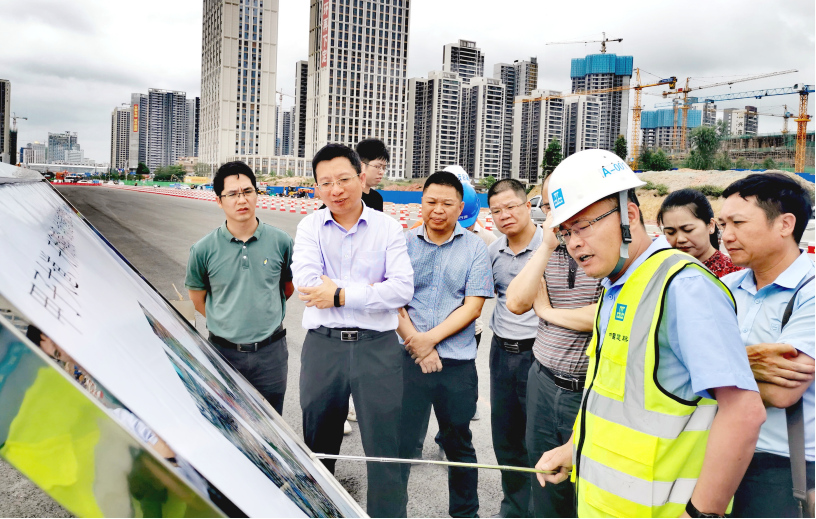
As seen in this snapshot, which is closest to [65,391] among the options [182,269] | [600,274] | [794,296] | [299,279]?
[600,274]

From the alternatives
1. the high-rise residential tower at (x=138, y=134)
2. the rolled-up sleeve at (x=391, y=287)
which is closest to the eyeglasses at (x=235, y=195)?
the rolled-up sleeve at (x=391, y=287)

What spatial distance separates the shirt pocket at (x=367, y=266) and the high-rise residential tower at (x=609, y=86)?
79609 millimetres

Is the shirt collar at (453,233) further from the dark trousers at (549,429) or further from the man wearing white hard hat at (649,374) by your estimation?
the man wearing white hard hat at (649,374)

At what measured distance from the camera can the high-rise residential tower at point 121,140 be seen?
54306 millimetres

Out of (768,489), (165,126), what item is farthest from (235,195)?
(165,126)

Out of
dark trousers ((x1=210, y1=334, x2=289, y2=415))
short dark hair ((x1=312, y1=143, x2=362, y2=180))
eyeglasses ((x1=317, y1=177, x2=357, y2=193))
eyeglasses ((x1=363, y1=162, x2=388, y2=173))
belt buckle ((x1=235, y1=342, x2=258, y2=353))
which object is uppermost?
eyeglasses ((x1=363, y1=162, x2=388, y2=173))

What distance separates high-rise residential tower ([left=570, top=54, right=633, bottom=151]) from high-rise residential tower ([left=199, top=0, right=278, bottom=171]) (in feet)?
144

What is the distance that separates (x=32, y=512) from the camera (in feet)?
8.28

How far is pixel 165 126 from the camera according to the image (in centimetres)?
6856

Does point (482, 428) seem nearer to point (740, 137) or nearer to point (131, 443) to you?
point (131, 443)

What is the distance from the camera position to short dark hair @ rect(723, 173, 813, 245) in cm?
167

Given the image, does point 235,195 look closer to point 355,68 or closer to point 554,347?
point 554,347

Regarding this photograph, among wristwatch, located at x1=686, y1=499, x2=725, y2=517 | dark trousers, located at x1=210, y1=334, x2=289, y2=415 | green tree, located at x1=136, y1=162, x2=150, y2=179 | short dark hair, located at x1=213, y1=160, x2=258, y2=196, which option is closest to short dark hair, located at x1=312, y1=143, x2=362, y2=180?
short dark hair, located at x1=213, y1=160, x2=258, y2=196

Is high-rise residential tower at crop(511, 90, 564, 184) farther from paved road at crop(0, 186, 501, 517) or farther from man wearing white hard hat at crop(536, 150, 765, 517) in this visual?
man wearing white hard hat at crop(536, 150, 765, 517)
